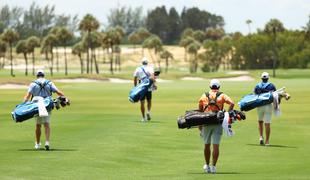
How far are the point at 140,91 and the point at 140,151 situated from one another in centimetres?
898

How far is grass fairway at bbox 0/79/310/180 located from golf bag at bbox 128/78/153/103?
1101 mm

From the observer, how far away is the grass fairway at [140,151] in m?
19.9

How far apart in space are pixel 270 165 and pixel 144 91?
12087 millimetres

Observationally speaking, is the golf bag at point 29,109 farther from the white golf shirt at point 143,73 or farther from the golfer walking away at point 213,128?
the white golf shirt at point 143,73

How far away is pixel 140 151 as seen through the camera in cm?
2445

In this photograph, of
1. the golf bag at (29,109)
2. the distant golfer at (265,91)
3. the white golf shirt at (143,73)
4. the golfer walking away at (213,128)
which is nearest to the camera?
the golfer walking away at (213,128)

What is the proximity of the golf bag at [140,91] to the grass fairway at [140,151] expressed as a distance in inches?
43.3

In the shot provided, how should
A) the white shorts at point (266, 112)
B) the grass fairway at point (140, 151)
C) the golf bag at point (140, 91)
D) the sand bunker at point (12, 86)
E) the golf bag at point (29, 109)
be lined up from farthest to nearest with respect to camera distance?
the sand bunker at point (12, 86) → the golf bag at point (140, 91) → the white shorts at point (266, 112) → the golf bag at point (29, 109) → the grass fairway at point (140, 151)

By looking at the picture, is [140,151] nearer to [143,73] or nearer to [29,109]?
[29,109]

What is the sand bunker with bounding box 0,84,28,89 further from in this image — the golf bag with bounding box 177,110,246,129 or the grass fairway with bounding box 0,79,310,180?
the golf bag with bounding box 177,110,246,129

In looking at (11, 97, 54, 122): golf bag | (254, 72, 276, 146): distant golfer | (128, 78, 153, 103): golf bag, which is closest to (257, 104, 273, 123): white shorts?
(254, 72, 276, 146): distant golfer

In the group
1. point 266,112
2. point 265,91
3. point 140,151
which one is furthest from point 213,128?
point 266,112

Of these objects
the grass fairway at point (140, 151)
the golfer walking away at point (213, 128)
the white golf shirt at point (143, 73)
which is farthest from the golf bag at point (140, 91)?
the golfer walking away at point (213, 128)

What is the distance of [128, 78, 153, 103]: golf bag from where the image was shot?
33281 mm
